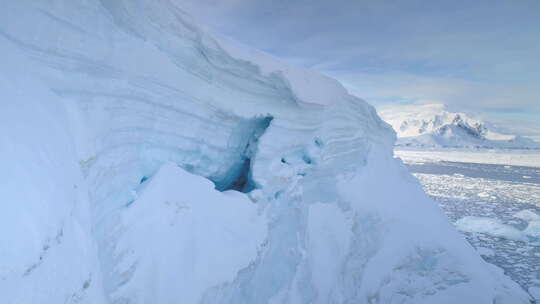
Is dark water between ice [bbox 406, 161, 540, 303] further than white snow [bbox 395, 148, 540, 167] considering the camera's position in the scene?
No

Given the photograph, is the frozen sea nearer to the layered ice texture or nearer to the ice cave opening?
the layered ice texture

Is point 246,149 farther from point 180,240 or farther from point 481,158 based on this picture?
point 481,158

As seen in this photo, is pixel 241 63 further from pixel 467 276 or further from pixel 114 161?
pixel 467 276

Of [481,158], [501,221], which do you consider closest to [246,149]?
[501,221]

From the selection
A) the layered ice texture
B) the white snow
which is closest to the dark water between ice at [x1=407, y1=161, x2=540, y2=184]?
the white snow

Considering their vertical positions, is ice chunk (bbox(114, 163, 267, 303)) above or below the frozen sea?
above

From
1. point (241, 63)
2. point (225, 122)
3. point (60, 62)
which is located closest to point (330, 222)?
point (225, 122)

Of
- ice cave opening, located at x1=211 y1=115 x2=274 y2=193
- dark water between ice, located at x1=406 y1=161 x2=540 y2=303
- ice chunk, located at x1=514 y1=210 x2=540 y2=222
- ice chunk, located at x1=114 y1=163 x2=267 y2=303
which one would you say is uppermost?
ice cave opening, located at x1=211 y1=115 x2=274 y2=193

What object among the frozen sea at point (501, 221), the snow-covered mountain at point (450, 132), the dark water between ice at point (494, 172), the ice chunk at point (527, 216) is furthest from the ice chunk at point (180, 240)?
the snow-covered mountain at point (450, 132)

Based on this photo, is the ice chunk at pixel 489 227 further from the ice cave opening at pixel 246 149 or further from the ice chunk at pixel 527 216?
the ice cave opening at pixel 246 149
